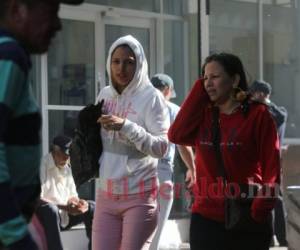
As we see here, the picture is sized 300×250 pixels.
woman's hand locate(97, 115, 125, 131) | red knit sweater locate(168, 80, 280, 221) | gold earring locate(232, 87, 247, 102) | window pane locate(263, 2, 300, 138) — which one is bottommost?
red knit sweater locate(168, 80, 280, 221)

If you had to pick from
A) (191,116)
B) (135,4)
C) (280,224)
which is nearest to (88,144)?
(191,116)

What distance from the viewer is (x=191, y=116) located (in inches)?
206

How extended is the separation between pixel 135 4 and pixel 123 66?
4533 millimetres

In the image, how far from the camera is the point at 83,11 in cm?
938

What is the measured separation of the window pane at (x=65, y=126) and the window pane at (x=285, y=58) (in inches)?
111

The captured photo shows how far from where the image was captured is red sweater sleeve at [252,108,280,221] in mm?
4863

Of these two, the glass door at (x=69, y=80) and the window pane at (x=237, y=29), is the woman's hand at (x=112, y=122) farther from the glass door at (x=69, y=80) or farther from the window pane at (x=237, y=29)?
the window pane at (x=237, y=29)

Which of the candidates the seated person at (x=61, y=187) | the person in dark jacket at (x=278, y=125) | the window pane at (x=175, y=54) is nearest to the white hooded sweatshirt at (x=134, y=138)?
the seated person at (x=61, y=187)

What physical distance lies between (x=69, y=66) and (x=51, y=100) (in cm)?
47

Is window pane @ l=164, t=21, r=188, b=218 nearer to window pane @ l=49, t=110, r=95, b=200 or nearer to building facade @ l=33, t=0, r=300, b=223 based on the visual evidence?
building facade @ l=33, t=0, r=300, b=223

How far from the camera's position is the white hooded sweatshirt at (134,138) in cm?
538

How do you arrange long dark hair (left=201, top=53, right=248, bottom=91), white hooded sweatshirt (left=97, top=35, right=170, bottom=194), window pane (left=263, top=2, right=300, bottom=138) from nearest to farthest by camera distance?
long dark hair (left=201, top=53, right=248, bottom=91) < white hooded sweatshirt (left=97, top=35, right=170, bottom=194) < window pane (left=263, top=2, right=300, bottom=138)

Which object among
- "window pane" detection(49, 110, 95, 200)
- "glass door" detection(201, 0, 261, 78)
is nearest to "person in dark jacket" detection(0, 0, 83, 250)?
"window pane" detection(49, 110, 95, 200)

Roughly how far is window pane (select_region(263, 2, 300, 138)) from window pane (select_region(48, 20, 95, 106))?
2489 mm
